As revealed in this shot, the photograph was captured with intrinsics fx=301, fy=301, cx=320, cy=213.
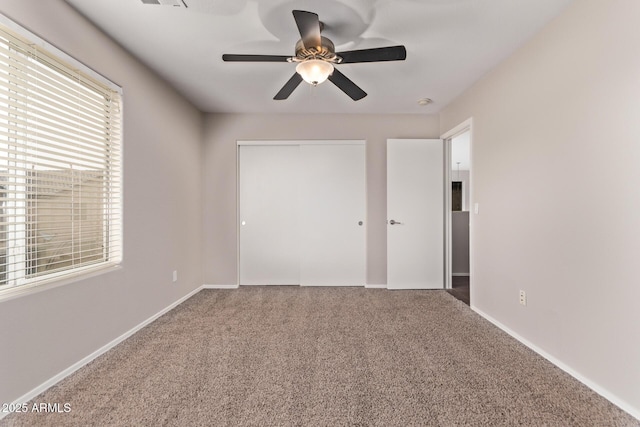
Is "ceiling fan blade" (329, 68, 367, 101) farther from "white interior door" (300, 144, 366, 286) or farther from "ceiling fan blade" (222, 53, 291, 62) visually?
"white interior door" (300, 144, 366, 286)

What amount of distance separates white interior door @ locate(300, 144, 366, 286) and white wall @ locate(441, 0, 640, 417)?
1.72 metres

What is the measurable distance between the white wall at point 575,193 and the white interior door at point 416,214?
3.68 ft

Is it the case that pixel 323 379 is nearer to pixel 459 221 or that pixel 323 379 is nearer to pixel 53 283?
pixel 53 283

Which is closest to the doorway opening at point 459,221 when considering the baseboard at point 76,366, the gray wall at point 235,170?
the gray wall at point 235,170

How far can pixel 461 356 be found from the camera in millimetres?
2186

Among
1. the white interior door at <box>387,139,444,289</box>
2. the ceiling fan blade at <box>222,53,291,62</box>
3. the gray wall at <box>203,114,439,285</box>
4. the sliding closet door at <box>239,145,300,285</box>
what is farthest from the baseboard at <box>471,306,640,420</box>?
the ceiling fan blade at <box>222,53,291,62</box>

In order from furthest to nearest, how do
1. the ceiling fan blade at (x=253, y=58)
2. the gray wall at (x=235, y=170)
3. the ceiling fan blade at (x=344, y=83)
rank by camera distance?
the gray wall at (x=235, y=170), the ceiling fan blade at (x=344, y=83), the ceiling fan blade at (x=253, y=58)

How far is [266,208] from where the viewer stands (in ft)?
13.8

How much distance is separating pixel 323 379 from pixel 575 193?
200 centimetres

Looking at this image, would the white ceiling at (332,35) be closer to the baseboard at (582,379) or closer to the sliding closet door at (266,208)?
the sliding closet door at (266,208)

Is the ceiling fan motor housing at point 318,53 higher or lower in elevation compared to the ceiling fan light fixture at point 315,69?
higher

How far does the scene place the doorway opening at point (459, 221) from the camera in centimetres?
393

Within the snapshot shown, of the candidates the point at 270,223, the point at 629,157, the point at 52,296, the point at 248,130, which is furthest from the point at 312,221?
the point at 629,157

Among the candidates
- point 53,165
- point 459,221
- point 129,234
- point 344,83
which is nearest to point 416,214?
point 459,221
